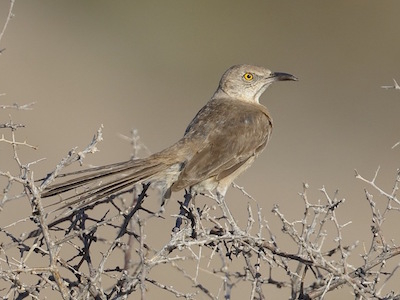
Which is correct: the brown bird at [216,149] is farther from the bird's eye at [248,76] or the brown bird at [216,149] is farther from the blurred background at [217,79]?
the blurred background at [217,79]

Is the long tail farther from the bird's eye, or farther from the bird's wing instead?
the bird's eye

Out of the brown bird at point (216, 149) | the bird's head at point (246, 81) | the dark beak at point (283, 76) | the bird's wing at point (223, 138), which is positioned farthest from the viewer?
the bird's head at point (246, 81)

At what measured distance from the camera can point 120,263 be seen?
9.24 meters

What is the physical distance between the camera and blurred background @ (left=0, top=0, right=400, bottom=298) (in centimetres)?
1366

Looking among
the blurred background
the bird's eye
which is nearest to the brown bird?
the bird's eye

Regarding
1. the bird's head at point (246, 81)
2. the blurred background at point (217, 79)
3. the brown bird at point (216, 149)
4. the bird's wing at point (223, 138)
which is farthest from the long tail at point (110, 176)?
the blurred background at point (217, 79)

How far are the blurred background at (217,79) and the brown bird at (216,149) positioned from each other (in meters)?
3.69

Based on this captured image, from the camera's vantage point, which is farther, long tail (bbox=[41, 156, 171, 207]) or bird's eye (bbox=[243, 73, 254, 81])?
bird's eye (bbox=[243, 73, 254, 81])

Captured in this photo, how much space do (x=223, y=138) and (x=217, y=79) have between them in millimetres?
12594

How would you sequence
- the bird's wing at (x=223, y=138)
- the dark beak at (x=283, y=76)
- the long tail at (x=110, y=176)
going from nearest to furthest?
the long tail at (x=110, y=176) < the bird's wing at (x=223, y=138) < the dark beak at (x=283, y=76)

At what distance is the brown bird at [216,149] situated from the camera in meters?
5.28

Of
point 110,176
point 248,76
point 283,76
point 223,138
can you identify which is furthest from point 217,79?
point 110,176

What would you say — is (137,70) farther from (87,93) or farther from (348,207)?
(348,207)

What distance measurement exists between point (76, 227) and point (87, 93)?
40.8 ft
